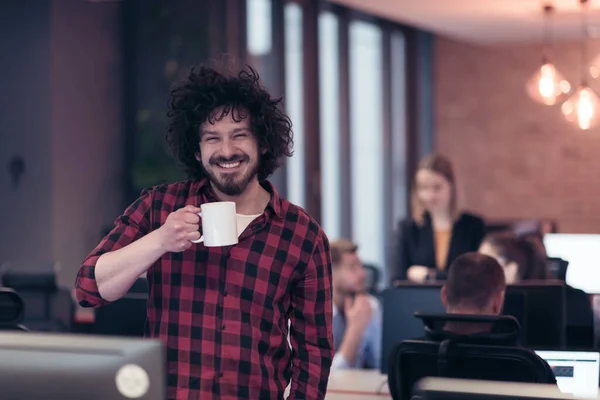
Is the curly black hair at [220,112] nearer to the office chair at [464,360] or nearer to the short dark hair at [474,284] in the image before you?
the office chair at [464,360]

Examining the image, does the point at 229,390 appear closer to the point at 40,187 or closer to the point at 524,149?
the point at 40,187

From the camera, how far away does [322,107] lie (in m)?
7.77

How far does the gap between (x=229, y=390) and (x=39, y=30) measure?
435 cm

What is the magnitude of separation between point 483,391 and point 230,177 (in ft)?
2.97

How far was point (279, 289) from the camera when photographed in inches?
81.7

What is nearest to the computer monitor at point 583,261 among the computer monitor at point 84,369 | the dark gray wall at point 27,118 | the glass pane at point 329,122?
the glass pane at point 329,122

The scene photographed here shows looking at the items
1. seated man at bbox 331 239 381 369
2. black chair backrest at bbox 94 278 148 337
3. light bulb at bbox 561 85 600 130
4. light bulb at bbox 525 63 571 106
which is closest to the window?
light bulb at bbox 525 63 571 106

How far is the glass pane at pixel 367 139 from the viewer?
844 cm

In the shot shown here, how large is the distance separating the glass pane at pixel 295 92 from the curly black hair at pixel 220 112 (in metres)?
5.02

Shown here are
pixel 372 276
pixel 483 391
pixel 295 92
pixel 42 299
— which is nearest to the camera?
pixel 483 391

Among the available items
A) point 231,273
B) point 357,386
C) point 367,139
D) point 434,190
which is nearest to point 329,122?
point 367,139

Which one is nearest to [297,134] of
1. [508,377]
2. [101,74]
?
[101,74]

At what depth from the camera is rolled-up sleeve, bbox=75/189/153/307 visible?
1.99 meters

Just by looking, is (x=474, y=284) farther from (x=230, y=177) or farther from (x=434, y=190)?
(x=434, y=190)
